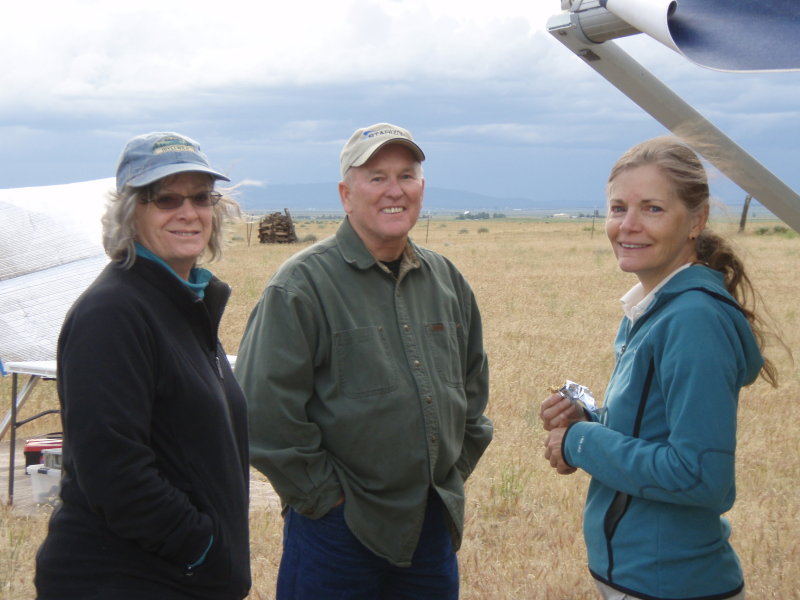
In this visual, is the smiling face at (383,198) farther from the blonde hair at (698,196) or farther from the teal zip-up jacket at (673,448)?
the teal zip-up jacket at (673,448)

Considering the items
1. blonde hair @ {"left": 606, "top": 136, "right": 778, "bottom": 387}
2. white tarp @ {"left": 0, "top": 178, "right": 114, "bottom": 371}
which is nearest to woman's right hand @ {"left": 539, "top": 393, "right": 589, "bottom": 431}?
blonde hair @ {"left": 606, "top": 136, "right": 778, "bottom": 387}

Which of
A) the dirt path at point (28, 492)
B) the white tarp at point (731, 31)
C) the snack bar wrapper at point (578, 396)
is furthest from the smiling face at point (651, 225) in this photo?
the dirt path at point (28, 492)

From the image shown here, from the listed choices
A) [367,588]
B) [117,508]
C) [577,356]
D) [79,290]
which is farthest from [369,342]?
[577,356]

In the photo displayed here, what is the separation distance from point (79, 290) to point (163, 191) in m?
3.88

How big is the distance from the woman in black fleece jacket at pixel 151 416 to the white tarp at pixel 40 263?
3.67 metres

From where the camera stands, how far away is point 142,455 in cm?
207

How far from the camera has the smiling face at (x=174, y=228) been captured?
7.56 feet

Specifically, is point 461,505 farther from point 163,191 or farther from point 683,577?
point 163,191

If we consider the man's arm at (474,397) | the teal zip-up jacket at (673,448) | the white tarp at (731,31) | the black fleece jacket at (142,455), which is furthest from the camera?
the man's arm at (474,397)

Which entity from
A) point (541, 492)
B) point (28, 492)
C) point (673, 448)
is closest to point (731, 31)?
point (673, 448)

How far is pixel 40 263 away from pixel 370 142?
3.66m

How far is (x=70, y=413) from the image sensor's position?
203cm

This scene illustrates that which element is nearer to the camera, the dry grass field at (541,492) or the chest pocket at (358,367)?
the chest pocket at (358,367)

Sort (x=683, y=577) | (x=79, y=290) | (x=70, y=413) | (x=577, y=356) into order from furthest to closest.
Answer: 1. (x=577, y=356)
2. (x=79, y=290)
3. (x=683, y=577)
4. (x=70, y=413)
